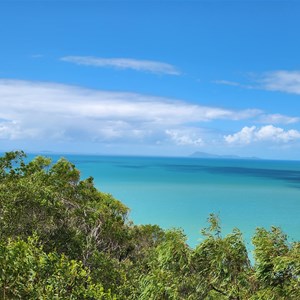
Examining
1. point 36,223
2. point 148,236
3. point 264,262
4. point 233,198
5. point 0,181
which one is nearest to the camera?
point 264,262

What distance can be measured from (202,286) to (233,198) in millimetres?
65251

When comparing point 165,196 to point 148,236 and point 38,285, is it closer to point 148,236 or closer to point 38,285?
point 148,236

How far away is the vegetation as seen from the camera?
7.20m

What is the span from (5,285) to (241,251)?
549 cm

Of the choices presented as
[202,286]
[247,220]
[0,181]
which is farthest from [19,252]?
[247,220]

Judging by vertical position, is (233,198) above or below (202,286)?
below

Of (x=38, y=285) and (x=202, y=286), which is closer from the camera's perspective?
(x=38, y=285)

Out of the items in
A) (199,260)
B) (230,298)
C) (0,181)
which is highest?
(0,181)

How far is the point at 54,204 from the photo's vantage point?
13.1 metres

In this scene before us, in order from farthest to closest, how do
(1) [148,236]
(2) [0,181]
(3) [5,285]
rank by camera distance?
(1) [148,236] < (2) [0,181] < (3) [5,285]

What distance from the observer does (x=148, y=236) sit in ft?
73.7

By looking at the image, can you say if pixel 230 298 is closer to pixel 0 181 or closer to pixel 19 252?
pixel 19 252

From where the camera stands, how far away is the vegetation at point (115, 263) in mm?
7195

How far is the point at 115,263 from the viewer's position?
13.5 meters
